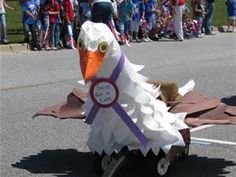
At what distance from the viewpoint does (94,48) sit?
5.32 meters

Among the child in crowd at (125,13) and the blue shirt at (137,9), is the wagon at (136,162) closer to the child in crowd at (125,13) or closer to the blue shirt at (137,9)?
the child in crowd at (125,13)

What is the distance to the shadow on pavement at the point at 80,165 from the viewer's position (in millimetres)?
6168

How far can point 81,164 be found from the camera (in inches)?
254

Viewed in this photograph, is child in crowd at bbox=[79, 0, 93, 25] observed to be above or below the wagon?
below

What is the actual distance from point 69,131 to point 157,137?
2485 mm

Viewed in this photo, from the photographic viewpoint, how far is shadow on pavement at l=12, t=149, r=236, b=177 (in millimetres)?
6168

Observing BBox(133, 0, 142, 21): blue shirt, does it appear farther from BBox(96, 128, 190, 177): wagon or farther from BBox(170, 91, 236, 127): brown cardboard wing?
BBox(96, 128, 190, 177): wagon

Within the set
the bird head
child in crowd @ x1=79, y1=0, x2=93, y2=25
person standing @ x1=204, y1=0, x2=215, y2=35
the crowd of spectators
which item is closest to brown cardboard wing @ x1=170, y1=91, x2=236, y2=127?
the bird head

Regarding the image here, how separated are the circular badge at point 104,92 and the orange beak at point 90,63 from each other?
0.62 feet

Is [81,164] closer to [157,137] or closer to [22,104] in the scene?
[157,137]

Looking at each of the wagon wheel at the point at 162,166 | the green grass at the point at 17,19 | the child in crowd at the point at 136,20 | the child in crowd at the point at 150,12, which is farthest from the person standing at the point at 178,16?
the wagon wheel at the point at 162,166

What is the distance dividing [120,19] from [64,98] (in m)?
8.91

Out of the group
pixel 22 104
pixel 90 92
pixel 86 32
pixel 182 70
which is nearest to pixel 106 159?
pixel 90 92

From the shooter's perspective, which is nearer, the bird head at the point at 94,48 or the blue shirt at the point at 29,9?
the bird head at the point at 94,48
